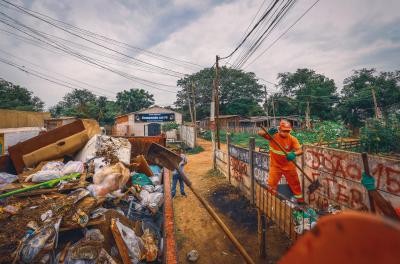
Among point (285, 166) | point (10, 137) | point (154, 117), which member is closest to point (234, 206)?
point (285, 166)

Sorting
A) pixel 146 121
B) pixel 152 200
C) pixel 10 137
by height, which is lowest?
pixel 152 200

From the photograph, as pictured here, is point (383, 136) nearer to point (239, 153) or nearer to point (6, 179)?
point (239, 153)

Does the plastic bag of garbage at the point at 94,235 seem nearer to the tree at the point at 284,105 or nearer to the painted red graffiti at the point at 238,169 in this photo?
the painted red graffiti at the point at 238,169

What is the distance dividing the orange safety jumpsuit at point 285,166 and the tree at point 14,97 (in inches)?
1639

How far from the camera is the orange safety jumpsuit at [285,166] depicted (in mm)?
4559

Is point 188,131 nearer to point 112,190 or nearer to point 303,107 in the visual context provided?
point 112,190

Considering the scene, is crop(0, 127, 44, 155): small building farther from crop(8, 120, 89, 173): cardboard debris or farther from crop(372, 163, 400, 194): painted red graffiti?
crop(372, 163, 400, 194): painted red graffiti

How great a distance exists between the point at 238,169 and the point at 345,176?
372 cm

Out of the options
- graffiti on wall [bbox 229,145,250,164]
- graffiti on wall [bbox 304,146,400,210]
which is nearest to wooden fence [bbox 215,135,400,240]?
graffiti on wall [bbox 304,146,400,210]

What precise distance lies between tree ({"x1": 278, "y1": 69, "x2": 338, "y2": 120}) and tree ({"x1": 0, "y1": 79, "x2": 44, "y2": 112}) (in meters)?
47.5

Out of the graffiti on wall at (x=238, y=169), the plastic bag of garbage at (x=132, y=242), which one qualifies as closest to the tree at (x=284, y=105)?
the graffiti on wall at (x=238, y=169)

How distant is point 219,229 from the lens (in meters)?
5.02

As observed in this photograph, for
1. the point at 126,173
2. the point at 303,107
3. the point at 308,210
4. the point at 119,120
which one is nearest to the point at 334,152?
the point at 308,210

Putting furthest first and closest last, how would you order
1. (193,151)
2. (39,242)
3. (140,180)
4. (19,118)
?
(19,118)
(193,151)
(140,180)
(39,242)
